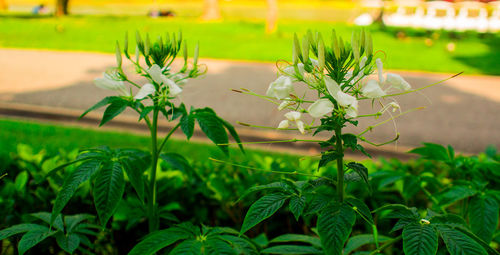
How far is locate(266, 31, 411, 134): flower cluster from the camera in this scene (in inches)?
44.4

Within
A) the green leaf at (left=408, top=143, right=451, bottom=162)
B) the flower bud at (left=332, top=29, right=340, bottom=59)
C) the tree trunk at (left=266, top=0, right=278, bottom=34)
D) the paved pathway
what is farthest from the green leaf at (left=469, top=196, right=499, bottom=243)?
the tree trunk at (left=266, top=0, right=278, bottom=34)

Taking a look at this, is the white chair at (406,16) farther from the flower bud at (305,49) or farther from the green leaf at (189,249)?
the green leaf at (189,249)

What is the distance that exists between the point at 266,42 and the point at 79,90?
666cm

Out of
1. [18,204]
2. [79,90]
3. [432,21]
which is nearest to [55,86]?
[79,90]

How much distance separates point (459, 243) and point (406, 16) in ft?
59.2

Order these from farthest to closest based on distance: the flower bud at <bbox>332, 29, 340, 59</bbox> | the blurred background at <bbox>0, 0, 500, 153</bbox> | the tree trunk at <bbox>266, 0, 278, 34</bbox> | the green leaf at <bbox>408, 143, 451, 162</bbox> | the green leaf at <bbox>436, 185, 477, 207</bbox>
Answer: the tree trunk at <bbox>266, 0, 278, 34</bbox>, the blurred background at <bbox>0, 0, 500, 153</bbox>, the green leaf at <bbox>408, 143, 451, 162</bbox>, the green leaf at <bbox>436, 185, 477, 207</bbox>, the flower bud at <bbox>332, 29, 340, 59</bbox>

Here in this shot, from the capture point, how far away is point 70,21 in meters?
17.5

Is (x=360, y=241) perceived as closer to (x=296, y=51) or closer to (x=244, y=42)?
(x=296, y=51)

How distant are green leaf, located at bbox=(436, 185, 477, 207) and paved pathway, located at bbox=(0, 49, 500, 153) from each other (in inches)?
107

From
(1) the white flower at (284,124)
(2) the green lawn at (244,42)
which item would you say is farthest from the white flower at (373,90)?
(2) the green lawn at (244,42)

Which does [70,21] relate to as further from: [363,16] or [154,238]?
[154,238]

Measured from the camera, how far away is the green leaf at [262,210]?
3.68 ft

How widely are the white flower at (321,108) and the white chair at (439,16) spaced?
16.8 metres

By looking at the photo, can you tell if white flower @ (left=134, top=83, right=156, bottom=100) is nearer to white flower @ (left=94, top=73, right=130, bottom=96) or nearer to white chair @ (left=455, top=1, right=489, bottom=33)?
white flower @ (left=94, top=73, right=130, bottom=96)
